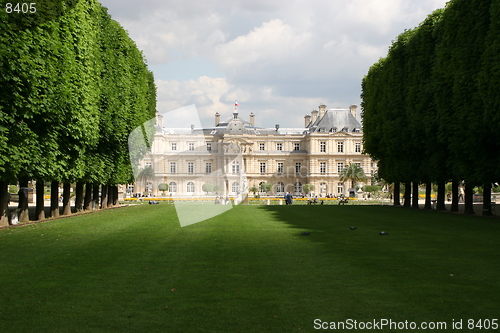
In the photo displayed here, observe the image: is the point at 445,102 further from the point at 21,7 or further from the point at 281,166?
the point at 281,166

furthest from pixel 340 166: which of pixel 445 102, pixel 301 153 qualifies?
pixel 445 102

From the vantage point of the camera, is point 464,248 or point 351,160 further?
point 351,160

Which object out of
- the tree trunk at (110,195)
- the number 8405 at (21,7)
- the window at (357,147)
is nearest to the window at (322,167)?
the window at (357,147)

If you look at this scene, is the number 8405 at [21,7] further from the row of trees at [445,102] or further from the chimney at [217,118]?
the chimney at [217,118]

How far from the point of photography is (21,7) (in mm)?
15602

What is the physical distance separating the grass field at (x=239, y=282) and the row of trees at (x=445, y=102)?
9.52 meters

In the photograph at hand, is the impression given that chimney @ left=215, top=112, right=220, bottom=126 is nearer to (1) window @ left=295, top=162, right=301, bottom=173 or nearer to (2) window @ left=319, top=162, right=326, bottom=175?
(1) window @ left=295, top=162, right=301, bottom=173

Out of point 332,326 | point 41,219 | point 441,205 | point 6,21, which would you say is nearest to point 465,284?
point 332,326

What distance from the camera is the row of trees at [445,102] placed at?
2167 cm

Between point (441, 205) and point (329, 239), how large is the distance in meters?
20.1

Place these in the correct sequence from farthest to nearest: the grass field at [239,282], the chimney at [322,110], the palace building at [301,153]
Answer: the chimney at [322,110]
the palace building at [301,153]
the grass field at [239,282]

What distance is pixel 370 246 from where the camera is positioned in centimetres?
1241

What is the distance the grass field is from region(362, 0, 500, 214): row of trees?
9.52 meters

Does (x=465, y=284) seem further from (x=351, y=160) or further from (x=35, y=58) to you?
(x=351, y=160)
